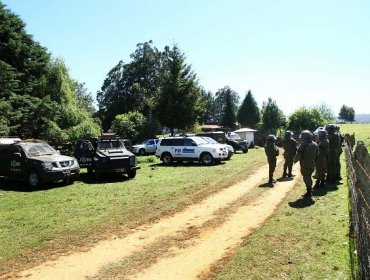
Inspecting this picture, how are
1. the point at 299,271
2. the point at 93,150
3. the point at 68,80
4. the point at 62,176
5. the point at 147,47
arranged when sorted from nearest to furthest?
1. the point at 299,271
2. the point at 62,176
3. the point at 93,150
4. the point at 68,80
5. the point at 147,47

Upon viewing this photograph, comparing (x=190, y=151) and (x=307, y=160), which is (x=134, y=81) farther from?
(x=307, y=160)

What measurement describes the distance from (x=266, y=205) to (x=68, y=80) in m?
31.7

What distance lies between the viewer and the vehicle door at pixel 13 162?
55.7 feet

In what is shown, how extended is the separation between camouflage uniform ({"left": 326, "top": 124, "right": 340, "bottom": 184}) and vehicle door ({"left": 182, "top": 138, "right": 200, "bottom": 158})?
10631 millimetres

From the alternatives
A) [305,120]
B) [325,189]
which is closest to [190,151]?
[325,189]

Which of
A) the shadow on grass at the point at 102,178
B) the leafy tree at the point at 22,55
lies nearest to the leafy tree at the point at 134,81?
the leafy tree at the point at 22,55

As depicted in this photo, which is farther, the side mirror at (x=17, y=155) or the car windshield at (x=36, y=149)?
the car windshield at (x=36, y=149)

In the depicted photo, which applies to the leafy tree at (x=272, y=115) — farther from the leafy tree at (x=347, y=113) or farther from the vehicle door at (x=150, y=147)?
the leafy tree at (x=347, y=113)

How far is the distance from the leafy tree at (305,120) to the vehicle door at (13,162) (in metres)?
45.5

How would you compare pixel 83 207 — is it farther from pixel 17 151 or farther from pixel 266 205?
pixel 17 151

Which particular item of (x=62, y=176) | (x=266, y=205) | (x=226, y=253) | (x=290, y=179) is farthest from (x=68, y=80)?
(x=226, y=253)

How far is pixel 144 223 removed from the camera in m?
10.2

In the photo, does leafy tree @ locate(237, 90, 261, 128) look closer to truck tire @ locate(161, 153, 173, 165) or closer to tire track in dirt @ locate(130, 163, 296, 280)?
truck tire @ locate(161, 153, 173, 165)

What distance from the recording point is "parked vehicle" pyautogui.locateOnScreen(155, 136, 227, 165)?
24.2 m
